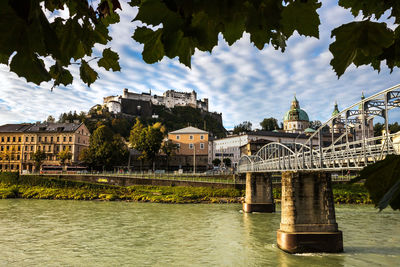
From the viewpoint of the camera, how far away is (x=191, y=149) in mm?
71688

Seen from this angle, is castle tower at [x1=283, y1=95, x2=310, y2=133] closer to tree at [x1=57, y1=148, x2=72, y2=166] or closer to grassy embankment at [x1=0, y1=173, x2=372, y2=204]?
grassy embankment at [x1=0, y1=173, x2=372, y2=204]

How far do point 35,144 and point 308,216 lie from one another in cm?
6588

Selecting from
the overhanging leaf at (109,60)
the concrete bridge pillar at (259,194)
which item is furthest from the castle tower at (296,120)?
the overhanging leaf at (109,60)

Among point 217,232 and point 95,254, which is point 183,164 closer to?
point 217,232

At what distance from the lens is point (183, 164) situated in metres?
72.3

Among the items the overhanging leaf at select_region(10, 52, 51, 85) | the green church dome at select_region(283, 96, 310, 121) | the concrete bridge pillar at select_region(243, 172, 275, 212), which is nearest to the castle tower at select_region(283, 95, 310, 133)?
the green church dome at select_region(283, 96, 310, 121)

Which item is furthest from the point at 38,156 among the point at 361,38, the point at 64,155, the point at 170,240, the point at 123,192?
the point at 361,38

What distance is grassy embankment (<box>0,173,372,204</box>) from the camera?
39.1 meters

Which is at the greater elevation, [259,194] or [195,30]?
[195,30]

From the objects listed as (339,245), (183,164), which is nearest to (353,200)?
(339,245)

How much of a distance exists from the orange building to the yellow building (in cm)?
2200

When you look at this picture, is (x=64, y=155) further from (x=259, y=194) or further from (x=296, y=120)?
(x=296, y=120)

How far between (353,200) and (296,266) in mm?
29263

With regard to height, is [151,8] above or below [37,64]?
above
